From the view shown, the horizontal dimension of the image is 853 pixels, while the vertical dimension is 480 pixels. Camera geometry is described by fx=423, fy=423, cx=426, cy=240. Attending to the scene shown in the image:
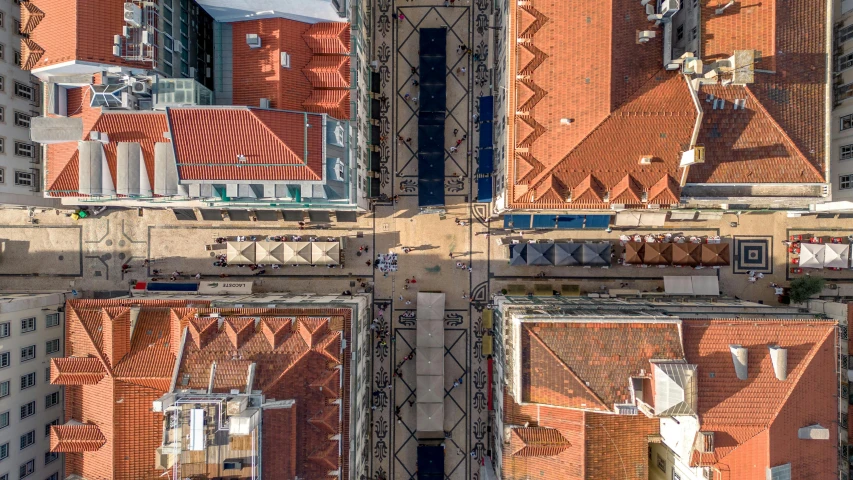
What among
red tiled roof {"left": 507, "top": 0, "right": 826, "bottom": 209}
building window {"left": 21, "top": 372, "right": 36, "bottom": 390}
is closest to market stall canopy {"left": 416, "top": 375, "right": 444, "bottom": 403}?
red tiled roof {"left": 507, "top": 0, "right": 826, "bottom": 209}

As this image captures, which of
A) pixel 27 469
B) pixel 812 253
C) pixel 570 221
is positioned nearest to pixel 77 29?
pixel 27 469

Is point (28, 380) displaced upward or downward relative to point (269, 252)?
downward

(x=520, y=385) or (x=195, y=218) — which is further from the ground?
(x=195, y=218)

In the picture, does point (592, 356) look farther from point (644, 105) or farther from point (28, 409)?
point (28, 409)

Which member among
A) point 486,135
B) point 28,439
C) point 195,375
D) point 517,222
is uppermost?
point 486,135

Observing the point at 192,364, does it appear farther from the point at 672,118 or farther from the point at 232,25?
the point at 672,118

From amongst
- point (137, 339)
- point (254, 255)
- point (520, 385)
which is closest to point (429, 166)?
point (254, 255)
